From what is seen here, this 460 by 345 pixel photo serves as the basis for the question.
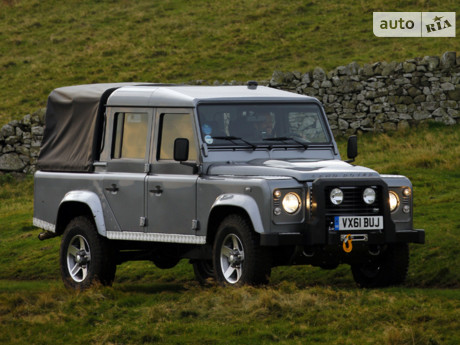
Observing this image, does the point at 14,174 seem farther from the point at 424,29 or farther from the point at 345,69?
the point at 424,29

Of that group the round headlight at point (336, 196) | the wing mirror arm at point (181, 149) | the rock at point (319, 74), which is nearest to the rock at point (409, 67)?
the rock at point (319, 74)

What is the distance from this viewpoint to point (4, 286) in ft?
50.4

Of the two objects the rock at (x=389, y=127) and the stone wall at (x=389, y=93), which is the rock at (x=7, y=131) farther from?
the rock at (x=389, y=127)

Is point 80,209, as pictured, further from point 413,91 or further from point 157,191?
point 413,91

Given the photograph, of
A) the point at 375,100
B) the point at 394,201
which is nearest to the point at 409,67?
the point at 375,100

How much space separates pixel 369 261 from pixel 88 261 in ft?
12.2

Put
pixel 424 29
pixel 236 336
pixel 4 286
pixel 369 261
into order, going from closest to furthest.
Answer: pixel 236 336 < pixel 369 261 < pixel 4 286 < pixel 424 29

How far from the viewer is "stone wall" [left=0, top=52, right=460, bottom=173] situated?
95.0 ft

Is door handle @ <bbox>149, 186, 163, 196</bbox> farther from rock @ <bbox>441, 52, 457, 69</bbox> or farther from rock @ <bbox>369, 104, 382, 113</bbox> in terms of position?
rock @ <bbox>441, 52, 457, 69</bbox>

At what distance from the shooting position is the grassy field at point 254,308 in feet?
31.4

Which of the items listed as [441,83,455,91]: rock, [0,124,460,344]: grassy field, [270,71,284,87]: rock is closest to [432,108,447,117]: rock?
[441,83,455,91]: rock

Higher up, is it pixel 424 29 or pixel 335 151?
pixel 424 29

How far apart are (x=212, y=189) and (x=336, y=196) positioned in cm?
144

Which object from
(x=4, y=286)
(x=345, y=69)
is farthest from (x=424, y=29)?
(x=4, y=286)
